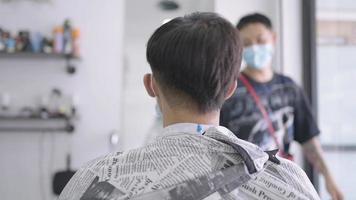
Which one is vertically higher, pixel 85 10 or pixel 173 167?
pixel 85 10

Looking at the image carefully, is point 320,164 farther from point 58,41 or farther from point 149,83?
point 58,41

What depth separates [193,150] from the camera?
77 centimetres

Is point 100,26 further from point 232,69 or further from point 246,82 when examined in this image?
point 232,69

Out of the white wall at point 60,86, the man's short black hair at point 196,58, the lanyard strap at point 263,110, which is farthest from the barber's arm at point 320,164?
the white wall at point 60,86

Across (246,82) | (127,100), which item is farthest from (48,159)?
(246,82)

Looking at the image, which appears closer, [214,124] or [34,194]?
[214,124]

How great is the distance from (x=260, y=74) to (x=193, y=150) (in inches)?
51.0

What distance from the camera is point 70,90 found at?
3.14m

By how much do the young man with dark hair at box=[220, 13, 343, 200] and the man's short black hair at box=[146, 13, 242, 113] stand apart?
3.28ft

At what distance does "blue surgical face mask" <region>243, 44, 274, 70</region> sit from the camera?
6.54 feet

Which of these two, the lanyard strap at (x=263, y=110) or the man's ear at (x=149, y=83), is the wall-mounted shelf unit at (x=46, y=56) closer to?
the lanyard strap at (x=263, y=110)

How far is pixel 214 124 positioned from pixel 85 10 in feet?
8.29

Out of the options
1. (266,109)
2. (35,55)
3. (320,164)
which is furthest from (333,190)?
(35,55)

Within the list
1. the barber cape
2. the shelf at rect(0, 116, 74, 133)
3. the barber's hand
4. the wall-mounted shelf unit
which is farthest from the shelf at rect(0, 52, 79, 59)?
the barber cape
